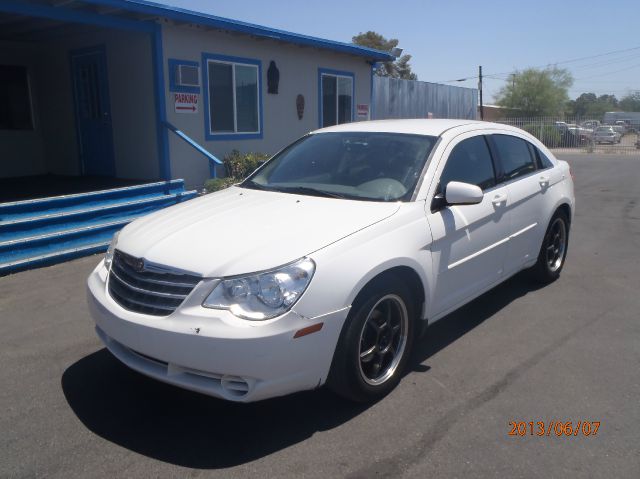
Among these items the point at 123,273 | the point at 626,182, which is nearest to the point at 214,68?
the point at 123,273

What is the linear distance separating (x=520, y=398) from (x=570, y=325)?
60.4 inches

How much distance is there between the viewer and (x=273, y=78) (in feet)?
39.7

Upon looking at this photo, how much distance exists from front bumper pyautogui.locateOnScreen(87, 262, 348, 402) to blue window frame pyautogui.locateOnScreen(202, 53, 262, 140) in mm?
8154

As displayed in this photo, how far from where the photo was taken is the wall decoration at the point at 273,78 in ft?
39.4

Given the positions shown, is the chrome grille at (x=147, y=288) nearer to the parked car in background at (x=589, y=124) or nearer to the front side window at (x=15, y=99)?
the front side window at (x=15, y=99)

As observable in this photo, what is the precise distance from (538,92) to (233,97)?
38865mm

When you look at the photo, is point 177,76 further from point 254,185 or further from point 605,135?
point 605,135

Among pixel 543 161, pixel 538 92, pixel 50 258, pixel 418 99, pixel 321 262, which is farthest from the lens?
pixel 538 92

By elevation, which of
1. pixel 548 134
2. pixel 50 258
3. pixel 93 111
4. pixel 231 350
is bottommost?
pixel 50 258

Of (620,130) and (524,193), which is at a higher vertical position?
(620,130)

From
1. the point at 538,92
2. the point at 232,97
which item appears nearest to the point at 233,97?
the point at 232,97

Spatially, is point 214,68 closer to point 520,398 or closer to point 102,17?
point 102,17

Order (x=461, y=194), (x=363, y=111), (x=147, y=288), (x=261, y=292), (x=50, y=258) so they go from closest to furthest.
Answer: (x=261, y=292), (x=147, y=288), (x=461, y=194), (x=50, y=258), (x=363, y=111)

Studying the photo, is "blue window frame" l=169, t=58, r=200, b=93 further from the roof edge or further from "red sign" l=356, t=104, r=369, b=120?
"red sign" l=356, t=104, r=369, b=120
